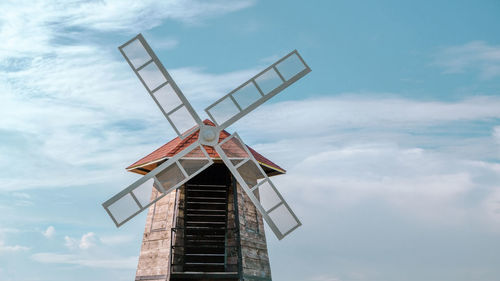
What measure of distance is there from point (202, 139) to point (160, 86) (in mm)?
1492

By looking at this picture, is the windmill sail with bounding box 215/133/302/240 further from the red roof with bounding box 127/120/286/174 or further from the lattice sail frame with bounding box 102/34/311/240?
the red roof with bounding box 127/120/286/174

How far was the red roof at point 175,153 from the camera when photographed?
460 inches

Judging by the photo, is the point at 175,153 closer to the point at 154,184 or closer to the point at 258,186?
the point at 154,184

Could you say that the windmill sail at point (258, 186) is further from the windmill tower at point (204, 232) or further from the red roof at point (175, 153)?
the red roof at point (175, 153)

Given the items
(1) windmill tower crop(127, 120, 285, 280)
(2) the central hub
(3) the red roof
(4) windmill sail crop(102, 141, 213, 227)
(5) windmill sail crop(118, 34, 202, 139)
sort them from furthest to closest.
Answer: (3) the red roof, (1) windmill tower crop(127, 120, 285, 280), (5) windmill sail crop(118, 34, 202, 139), (2) the central hub, (4) windmill sail crop(102, 141, 213, 227)

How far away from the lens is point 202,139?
415 inches

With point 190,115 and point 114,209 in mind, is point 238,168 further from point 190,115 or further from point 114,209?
point 114,209

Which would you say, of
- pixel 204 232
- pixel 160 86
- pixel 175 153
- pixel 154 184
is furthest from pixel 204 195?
pixel 160 86

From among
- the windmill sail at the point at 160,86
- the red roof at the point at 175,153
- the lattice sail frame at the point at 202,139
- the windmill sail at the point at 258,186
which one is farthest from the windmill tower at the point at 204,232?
the windmill sail at the point at 160,86

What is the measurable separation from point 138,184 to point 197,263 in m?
2.43

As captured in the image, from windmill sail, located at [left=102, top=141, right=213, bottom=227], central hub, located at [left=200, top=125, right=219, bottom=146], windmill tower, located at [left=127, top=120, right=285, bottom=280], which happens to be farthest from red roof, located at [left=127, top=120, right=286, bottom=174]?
central hub, located at [left=200, top=125, right=219, bottom=146]

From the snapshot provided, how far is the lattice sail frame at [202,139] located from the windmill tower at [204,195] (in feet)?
0.07

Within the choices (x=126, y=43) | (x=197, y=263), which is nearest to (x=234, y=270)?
(x=197, y=263)

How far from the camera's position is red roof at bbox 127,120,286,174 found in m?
11.7
